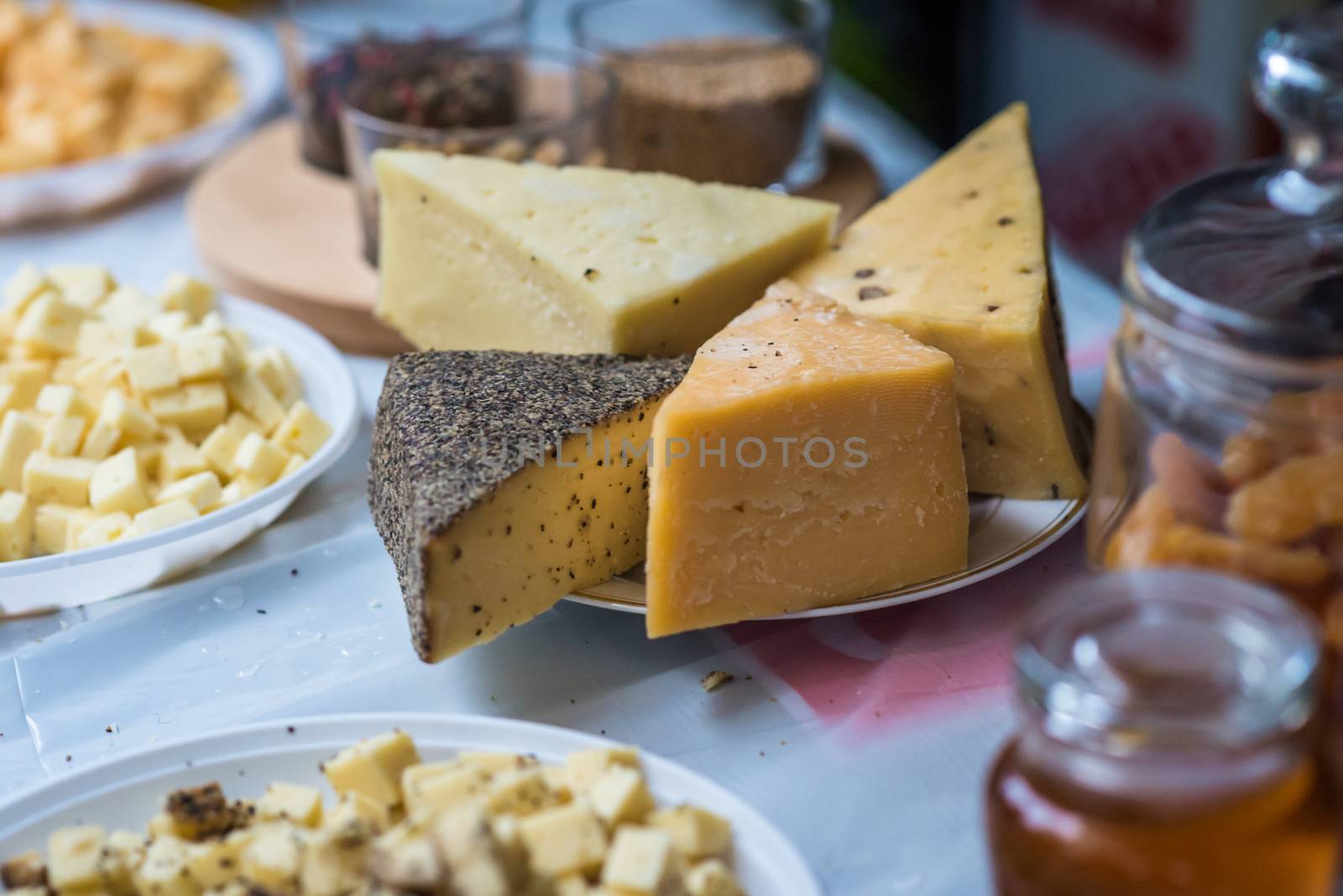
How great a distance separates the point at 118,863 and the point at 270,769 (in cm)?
11

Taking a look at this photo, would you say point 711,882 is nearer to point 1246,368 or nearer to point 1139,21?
point 1246,368

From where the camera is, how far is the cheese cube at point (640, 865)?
69 cm

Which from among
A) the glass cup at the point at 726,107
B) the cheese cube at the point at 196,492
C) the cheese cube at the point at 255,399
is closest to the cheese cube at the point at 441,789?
the cheese cube at the point at 196,492

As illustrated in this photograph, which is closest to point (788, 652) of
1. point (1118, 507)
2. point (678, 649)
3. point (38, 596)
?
point (678, 649)

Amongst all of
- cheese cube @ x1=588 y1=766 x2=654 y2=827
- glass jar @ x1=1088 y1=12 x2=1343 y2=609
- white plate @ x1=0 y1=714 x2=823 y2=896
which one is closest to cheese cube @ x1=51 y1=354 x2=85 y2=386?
white plate @ x1=0 y1=714 x2=823 y2=896

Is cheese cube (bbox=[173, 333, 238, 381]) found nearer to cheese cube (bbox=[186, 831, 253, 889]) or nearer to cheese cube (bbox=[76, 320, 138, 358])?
cheese cube (bbox=[76, 320, 138, 358])

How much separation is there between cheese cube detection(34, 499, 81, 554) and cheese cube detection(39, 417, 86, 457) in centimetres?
7

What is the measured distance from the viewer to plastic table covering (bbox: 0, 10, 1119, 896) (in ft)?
2.75

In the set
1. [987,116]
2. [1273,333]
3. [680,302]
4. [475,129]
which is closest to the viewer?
[1273,333]

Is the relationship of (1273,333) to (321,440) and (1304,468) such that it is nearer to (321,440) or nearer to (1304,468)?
(1304,468)

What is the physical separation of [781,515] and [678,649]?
14cm

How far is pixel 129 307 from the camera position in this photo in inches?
52.4

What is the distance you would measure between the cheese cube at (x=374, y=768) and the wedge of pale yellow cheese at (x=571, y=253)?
17.7 inches

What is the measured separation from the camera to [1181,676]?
1.89 ft
